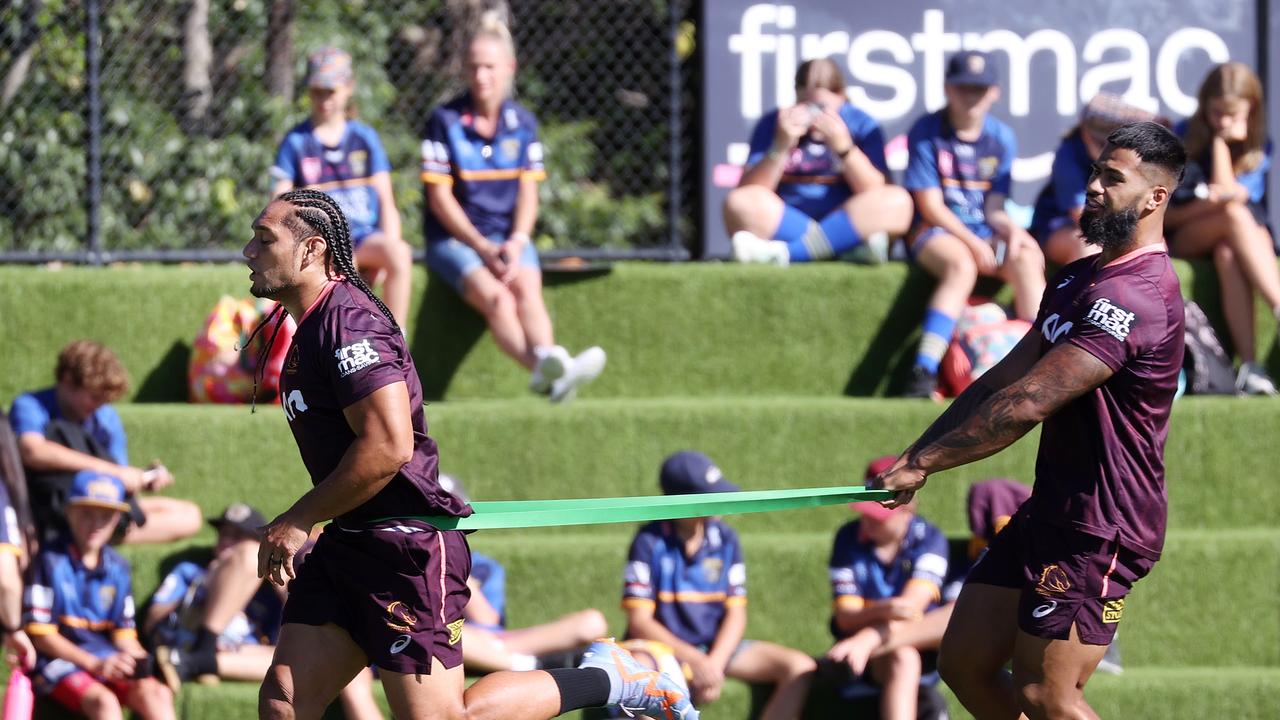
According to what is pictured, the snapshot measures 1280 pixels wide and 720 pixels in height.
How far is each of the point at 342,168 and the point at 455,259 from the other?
0.68 meters

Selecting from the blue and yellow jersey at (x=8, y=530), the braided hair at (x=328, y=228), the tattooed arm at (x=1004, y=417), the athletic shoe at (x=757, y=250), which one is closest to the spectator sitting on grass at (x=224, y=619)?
the blue and yellow jersey at (x=8, y=530)

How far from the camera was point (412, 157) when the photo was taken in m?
10.7

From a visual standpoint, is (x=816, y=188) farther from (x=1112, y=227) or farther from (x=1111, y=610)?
(x=1111, y=610)

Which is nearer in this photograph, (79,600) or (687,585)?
(79,600)

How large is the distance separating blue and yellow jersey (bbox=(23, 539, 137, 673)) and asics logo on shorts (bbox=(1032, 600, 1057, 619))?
134 inches

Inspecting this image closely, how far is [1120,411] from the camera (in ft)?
14.5

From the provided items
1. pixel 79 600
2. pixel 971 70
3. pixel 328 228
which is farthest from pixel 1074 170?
pixel 79 600

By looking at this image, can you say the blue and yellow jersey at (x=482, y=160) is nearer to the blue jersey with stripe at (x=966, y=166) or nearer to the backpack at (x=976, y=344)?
the blue jersey with stripe at (x=966, y=166)

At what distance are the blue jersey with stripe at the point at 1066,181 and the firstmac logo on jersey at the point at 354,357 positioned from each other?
466 centimetres

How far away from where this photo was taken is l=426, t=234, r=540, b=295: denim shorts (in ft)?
25.4

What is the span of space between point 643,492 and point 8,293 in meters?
2.99

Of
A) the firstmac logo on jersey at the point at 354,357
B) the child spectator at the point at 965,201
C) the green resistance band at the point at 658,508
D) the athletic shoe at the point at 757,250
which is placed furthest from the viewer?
the athletic shoe at the point at 757,250

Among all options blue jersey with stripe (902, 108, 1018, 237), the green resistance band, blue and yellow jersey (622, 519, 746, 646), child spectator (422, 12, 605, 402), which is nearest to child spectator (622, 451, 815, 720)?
blue and yellow jersey (622, 519, 746, 646)

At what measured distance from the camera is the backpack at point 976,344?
24.9ft
